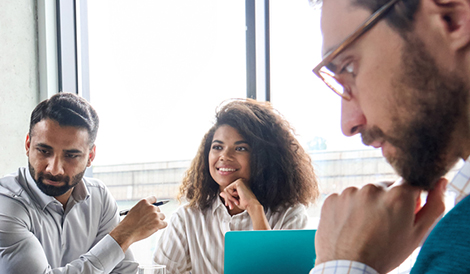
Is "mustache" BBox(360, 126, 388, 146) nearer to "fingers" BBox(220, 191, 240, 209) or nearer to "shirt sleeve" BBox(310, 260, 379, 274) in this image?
"shirt sleeve" BBox(310, 260, 379, 274)

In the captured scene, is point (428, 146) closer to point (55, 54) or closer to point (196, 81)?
point (196, 81)

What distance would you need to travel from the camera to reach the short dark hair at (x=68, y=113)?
1901 mm

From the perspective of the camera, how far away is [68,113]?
1.92m

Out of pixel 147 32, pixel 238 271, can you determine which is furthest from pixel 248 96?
pixel 238 271

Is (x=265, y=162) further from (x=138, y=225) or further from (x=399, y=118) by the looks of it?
(x=399, y=118)

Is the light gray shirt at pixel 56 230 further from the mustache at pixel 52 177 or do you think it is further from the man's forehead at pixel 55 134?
the man's forehead at pixel 55 134

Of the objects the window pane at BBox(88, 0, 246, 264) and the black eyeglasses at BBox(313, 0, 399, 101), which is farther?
the window pane at BBox(88, 0, 246, 264)

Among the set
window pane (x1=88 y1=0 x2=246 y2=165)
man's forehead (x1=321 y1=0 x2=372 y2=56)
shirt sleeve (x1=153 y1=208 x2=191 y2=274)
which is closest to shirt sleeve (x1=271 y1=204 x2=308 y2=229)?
shirt sleeve (x1=153 y1=208 x2=191 y2=274)

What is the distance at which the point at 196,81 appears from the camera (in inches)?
98.6

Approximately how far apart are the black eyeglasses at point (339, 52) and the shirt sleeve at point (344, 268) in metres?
0.23

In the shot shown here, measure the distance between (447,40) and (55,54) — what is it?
2.88m

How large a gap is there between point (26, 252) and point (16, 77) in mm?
1465

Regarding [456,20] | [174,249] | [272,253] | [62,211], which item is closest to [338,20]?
[456,20]

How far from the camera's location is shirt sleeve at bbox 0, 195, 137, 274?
5.20 ft
